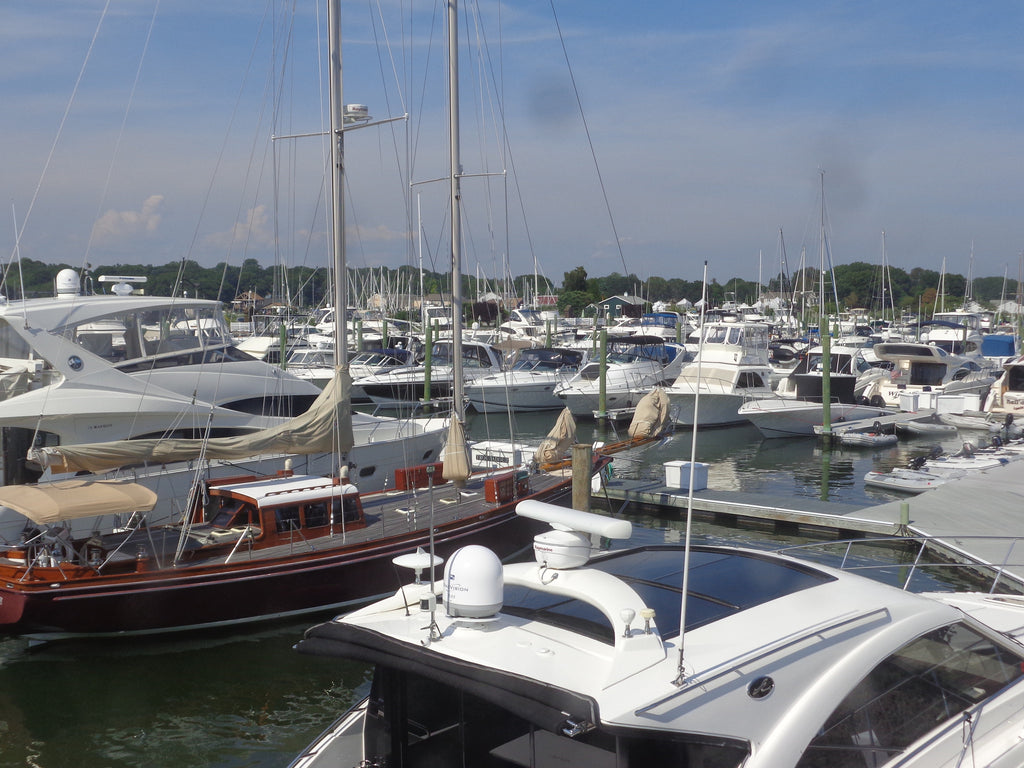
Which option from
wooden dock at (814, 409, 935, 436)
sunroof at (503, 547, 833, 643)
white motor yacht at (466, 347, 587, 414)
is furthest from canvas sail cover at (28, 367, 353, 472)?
white motor yacht at (466, 347, 587, 414)

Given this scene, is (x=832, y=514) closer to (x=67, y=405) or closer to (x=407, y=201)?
(x=407, y=201)

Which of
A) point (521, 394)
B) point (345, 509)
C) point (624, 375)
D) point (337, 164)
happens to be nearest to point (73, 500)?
point (345, 509)

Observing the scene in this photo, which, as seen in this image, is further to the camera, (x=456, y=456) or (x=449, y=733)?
(x=456, y=456)

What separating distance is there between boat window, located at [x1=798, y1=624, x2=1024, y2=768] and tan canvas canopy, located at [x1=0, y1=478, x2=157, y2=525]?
30.8 ft

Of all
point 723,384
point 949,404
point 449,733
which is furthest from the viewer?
point 723,384

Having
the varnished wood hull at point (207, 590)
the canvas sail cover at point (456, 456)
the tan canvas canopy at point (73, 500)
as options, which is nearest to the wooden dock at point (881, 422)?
the canvas sail cover at point (456, 456)

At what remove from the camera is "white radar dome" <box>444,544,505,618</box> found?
4.43 m

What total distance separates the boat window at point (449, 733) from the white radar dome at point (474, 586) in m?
0.42

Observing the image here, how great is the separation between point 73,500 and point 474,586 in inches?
327

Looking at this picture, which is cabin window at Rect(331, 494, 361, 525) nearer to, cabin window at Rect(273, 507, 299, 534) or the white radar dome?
cabin window at Rect(273, 507, 299, 534)

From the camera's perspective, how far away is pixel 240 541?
12273 mm

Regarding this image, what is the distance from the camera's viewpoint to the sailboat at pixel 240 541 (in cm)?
1126

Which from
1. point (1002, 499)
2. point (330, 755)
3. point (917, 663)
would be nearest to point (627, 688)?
point (917, 663)

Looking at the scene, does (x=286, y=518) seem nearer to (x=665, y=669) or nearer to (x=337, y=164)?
(x=337, y=164)
